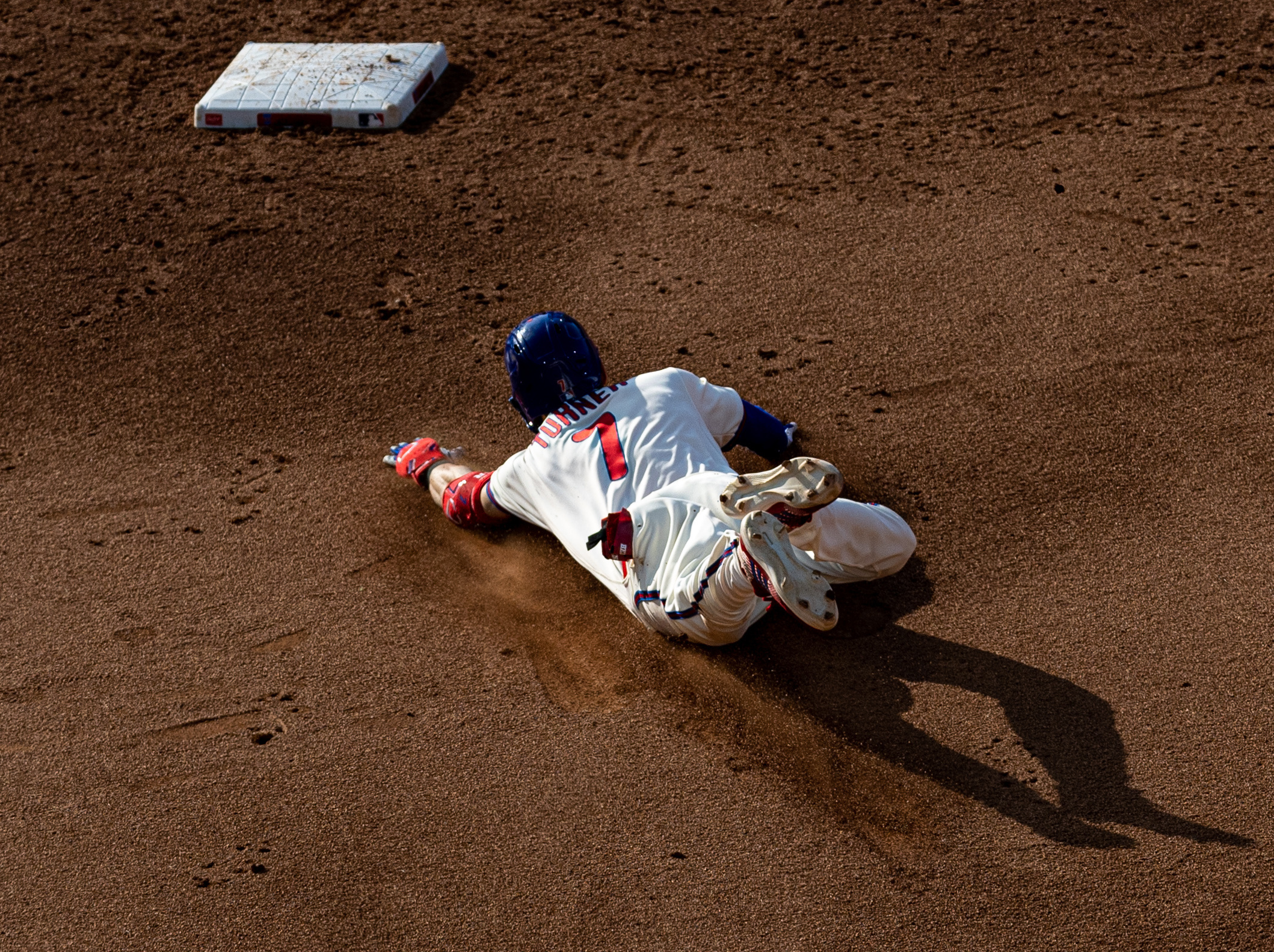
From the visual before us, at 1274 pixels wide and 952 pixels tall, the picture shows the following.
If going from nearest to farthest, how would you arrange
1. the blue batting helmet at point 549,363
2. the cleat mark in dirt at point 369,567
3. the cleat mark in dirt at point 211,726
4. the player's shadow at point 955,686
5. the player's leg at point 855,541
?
the player's shadow at point 955,686 < the player's leg at point 855,541 < the cleat mark in dirt at point 211,726 < the blue batting helmet at point 549,363 < the cleat mark in dirt at point 369,567

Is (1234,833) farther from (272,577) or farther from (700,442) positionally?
(272,577)

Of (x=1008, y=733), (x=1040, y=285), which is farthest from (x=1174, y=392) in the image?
(x=1008, y=733)

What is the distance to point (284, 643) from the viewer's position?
4730 mm

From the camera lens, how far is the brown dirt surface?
3.84m

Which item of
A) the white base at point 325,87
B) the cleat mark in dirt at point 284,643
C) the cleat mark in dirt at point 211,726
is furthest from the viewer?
the white base at point 325,87

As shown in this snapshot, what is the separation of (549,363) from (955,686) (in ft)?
6.29

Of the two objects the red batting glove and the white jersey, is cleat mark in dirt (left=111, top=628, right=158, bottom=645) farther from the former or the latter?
the white jersey

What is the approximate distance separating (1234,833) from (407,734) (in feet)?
8.74

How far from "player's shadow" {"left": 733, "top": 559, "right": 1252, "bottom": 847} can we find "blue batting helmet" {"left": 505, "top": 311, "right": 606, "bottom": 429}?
1.19m

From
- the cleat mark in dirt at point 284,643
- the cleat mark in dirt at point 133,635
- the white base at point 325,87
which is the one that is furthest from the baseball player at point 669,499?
the white base at point 325,87

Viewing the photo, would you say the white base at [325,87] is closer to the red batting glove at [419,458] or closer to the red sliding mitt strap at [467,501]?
the red batting glove at [419,458]

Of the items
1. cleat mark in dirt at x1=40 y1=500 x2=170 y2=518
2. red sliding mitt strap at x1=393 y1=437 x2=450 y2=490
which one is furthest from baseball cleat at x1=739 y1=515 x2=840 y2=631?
cleat mark in dirt at x1=40 y1=500 x2=170 y2=518

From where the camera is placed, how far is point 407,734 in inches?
170

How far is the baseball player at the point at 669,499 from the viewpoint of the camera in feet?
12.2
